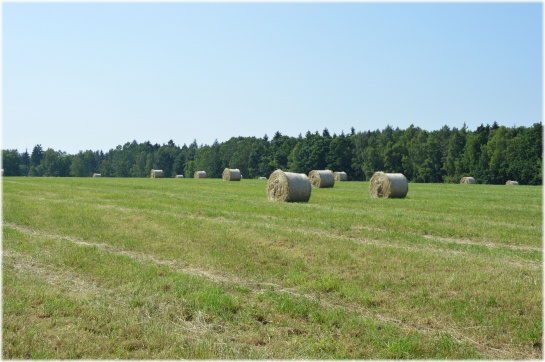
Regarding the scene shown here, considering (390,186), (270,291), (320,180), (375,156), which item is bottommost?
(270,291)

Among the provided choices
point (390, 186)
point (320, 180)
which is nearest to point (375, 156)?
point (320, 180)

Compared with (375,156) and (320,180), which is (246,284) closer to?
(320,180)

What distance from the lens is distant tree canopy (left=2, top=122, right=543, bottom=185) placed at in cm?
7969

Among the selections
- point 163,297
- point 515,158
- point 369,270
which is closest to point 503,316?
point 369,270

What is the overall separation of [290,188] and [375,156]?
8049 cm

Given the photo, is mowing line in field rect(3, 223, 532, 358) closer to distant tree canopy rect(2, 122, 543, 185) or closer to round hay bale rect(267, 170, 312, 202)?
Result: round hay bale rect(267, 170, 312, 202)

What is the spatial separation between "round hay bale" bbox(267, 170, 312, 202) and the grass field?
10.5 m

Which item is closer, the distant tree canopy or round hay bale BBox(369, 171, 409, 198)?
round hay bale BBox(369, 171, 409, 198)

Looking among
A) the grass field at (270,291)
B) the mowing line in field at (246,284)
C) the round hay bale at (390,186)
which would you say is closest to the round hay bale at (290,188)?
the round hay bale at (390,186)

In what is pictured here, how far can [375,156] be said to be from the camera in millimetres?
104812

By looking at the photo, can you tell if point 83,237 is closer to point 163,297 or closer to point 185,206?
point 163,297

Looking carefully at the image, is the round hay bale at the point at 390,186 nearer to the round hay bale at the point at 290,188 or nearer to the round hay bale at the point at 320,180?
the round hay bale at the point at 290,188

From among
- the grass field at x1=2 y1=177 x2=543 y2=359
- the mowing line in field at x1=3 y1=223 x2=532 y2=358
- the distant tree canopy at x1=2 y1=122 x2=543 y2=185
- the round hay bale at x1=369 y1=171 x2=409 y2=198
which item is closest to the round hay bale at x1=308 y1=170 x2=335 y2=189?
the round hay bale at x1=369 y1=171 x2=409 y2=198

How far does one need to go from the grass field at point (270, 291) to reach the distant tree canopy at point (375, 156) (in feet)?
222
